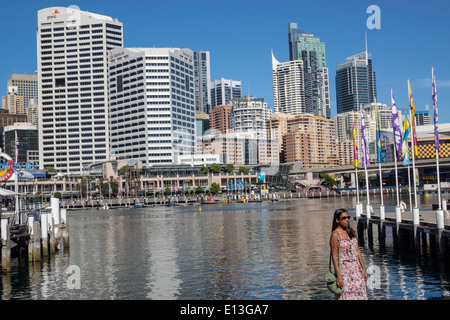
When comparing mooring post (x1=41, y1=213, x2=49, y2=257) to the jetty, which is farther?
mooring post (x1=41, y1=213, x2=49, y2=257)

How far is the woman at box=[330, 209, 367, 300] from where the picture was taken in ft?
50.2

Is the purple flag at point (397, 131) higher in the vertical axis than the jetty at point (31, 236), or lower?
higher

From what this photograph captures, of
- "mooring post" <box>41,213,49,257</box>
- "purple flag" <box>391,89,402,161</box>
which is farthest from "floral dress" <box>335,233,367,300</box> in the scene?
"mooring post" <box>41,213,49,257</box>

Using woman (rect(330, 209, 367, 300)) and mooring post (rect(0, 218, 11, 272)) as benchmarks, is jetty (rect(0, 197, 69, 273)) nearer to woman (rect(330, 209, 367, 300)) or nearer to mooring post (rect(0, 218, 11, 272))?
mooring post (rect(0, 218, 11, 272))

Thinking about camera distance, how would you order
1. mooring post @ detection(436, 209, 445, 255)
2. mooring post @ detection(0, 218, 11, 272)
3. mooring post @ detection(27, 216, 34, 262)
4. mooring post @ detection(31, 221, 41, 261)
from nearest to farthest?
mooring post @ detection(436, 209, 445, 255), mooring post @ detection(0, 218, 11, 272), mooring post @ detection(31, 221, 41, 261), mooring post @ detection(27, 216, 34, 262)

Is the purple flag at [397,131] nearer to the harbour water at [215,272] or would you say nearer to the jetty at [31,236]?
the harbour water at [215,272]

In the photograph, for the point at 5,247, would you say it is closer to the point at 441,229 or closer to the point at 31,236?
the point at 31,236

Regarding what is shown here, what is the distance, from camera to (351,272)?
15.5 metres

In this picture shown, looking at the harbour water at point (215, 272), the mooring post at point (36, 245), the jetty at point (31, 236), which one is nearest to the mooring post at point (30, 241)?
the jetty at point (31, 236)

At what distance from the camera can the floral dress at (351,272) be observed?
15336mm

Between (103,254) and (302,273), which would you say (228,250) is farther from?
(302,273)
